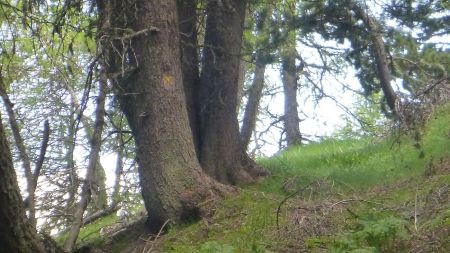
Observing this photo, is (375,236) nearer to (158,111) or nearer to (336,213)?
(336,213)

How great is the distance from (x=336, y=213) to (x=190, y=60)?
12.0 ft

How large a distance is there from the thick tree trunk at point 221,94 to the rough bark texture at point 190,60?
137 mm

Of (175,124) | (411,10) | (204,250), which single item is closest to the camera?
(204,250)

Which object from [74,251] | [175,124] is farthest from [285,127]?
[74,251]

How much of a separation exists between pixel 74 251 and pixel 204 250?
1.76 m

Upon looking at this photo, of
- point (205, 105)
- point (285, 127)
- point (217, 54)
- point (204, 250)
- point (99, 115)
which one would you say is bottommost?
point (204, 250)

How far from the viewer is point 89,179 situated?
809 cm

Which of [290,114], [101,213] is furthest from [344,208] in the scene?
[290,114]

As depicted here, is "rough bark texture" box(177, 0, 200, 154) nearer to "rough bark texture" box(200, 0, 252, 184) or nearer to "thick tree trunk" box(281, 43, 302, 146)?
"rough bark texture" box(200, 0, 252, 184)

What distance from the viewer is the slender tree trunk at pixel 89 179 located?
8070mm

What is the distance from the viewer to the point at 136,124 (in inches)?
385

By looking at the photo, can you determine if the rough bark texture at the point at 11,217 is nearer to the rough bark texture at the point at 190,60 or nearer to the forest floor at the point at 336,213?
the forest floor at the point at 336,213

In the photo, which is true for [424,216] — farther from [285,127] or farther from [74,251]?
[285,127]

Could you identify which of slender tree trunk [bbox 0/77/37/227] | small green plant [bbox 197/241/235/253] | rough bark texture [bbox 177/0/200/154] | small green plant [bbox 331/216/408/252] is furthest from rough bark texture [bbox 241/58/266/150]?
slender tree trunk [bbox 0/77/37/227]
